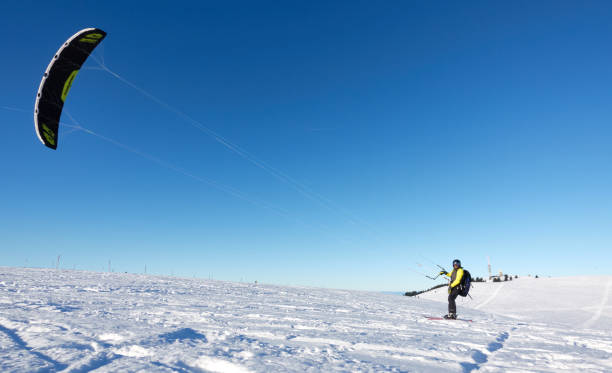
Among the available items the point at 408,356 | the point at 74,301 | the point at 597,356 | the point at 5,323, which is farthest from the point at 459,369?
the point at 74,301

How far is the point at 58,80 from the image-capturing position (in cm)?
1196

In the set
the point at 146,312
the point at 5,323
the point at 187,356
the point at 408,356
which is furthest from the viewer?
the point at 146,312

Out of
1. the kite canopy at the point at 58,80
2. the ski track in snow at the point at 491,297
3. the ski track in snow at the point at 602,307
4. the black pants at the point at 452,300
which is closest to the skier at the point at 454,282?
the black pants at the point at 452,300

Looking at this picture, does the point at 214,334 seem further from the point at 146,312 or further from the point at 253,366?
the point at 146,312

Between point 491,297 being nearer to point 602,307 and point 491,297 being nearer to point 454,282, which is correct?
point 602,307

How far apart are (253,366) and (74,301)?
21.7 ft

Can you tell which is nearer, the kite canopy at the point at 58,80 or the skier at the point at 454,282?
the skier at the point at 454,282

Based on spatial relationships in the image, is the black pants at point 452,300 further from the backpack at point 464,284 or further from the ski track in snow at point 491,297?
the ski track in snow at point 491,297

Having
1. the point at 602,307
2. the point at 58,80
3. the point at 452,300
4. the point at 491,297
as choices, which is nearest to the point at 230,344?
the point at 452,300

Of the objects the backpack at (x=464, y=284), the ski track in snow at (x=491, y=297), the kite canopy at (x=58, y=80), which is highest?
the kite canopy at (x=58, y=80)

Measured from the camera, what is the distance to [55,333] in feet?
15.3

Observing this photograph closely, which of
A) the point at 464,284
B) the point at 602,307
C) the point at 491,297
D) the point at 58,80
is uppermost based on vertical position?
the point at 58,80

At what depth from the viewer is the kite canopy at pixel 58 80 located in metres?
11.2

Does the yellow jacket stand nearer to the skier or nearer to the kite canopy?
the skier
